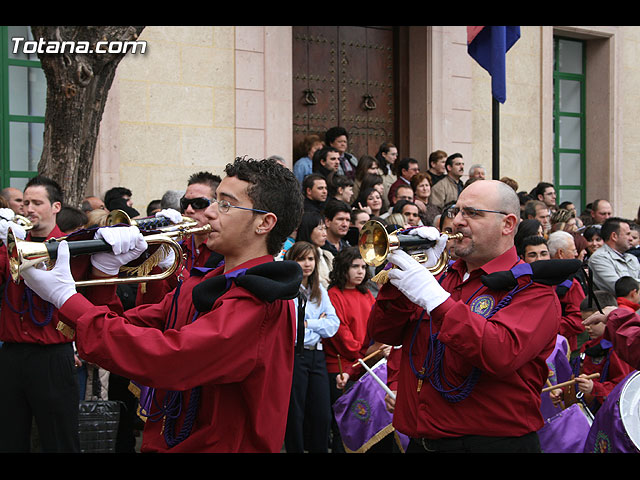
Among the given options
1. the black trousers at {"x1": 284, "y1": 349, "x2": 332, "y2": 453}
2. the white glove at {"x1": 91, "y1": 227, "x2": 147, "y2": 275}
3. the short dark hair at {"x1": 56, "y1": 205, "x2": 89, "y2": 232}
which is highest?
the short dark hair at {"x1": 56, "y1": 205, "x2": 89, "y2": 232}

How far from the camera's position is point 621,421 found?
4109 millimetres

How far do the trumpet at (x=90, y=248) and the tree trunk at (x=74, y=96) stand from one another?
3.54 meters

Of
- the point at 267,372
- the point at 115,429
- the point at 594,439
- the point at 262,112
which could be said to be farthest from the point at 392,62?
the point at 267,372

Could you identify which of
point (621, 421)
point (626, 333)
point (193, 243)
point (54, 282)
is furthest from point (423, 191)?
point (54, 282)

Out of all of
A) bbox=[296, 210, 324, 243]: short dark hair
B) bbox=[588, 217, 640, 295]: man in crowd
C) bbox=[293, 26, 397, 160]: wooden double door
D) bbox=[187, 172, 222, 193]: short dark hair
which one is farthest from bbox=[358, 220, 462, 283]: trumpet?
bbox=[293, 26, 397, 160]: wooden double door

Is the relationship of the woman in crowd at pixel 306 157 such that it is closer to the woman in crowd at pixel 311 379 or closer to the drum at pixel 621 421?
the woman in crowd at pixel 311 379

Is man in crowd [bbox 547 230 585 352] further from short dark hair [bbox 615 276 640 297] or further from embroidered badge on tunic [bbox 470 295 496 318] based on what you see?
embroidered badge on tunic [bbox 470 295 496 318]

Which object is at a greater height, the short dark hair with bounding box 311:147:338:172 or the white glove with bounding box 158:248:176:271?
the short dark hair with bounding box 311:147:338:172

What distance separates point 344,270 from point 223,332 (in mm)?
4413

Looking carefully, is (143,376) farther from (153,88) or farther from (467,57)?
(467,57)

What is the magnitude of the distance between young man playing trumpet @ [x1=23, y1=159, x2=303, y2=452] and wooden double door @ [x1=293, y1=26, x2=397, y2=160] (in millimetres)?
9925

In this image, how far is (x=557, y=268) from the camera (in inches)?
135

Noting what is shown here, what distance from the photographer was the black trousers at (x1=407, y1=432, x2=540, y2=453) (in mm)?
3402

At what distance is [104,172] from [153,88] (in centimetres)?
139
